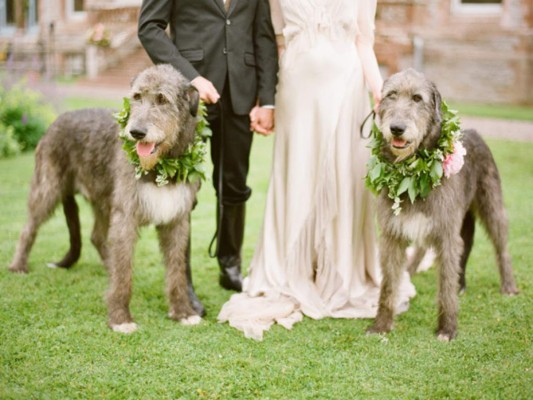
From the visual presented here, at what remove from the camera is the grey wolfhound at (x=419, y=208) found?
4.02m

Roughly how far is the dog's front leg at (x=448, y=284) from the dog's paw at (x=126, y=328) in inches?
84.7

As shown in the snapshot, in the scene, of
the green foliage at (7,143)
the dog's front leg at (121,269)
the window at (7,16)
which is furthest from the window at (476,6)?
the window at (7,16)

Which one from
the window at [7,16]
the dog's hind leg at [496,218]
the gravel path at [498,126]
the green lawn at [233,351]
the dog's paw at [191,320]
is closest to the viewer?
the green lawn at [233,351]

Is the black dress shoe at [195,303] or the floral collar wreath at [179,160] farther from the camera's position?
the black dress shoe at [195,303]

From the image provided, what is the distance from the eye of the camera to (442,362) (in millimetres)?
3934

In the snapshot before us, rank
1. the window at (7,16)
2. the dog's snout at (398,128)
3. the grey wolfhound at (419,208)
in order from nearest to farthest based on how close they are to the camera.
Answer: the dog's snout at (398,128), the grey wolfhound at (419,208), the window at (7,16)

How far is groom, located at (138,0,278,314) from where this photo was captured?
4.47 meters

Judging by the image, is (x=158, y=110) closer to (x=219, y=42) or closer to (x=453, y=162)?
(x=219, y=42)

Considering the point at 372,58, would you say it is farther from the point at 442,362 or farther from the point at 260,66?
the point at 442,362

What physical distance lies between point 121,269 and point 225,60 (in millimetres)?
1713

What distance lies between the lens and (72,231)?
18.8ft

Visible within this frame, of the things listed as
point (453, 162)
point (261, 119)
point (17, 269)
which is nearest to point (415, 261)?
point (453, 162)

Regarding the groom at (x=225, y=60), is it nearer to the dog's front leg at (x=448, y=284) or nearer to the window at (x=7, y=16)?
the dog's front leg at (x=448, y=284)

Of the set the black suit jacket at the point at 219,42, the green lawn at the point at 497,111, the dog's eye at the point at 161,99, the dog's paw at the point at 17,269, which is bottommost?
the dog's paw at the point at 17,269
